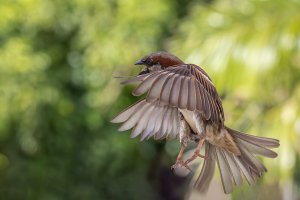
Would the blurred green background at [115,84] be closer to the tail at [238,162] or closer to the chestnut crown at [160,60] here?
the tail at [238,162]

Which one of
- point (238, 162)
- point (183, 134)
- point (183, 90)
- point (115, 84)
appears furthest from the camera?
point (115, 84)

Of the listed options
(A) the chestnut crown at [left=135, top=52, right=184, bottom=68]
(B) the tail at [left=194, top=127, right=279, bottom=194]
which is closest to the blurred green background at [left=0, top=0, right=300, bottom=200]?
(B) the tail at [left=194, top=127, right=279, bottom=194]

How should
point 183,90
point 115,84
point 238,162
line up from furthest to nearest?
1. point 115,84
2. point 238,162
3. point 183,90

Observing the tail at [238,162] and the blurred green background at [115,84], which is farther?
the blurred green background at [115,84]

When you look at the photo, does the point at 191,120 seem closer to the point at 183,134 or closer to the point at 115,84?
the point at 183,134

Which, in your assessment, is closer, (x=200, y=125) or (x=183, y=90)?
(x=183, y=90)

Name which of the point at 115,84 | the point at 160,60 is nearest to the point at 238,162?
the point at 160,60

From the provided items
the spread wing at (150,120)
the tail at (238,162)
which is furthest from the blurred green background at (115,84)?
the spread wing at (150,120)
